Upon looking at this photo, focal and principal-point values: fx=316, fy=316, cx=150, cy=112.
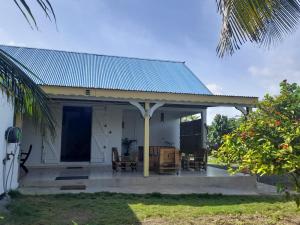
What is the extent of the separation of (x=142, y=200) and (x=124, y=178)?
2118mm

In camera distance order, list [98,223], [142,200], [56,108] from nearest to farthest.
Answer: [98,223], [142,200], [56,108]

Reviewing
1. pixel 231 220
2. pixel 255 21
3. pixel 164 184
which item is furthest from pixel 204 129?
pixel 255 21

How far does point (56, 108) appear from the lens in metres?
13.8

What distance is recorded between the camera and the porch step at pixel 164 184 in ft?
30.5

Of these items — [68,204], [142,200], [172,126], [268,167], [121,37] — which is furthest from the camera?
[172,126]

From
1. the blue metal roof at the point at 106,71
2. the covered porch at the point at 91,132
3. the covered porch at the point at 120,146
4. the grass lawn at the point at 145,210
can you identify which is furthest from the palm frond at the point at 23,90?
the blue metal roof at the point at 106,71

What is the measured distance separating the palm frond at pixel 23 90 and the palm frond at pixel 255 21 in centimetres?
243

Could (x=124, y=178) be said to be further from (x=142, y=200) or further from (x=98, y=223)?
(x=98, y=223)

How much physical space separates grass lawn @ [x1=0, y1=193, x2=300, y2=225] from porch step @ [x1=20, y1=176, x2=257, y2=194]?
88 cm

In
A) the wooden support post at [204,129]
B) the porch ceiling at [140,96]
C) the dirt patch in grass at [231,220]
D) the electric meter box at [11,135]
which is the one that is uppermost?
the porch ceiling at [140,96]

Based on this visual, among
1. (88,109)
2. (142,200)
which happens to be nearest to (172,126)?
(88,109)

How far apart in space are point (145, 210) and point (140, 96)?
4.33 m

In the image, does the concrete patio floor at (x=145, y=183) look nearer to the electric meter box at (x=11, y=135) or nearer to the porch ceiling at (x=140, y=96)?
the electric meter box at (x=11, y=135)

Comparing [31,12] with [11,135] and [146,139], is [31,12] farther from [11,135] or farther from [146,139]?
[146,139]
